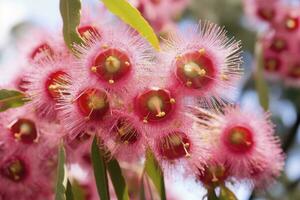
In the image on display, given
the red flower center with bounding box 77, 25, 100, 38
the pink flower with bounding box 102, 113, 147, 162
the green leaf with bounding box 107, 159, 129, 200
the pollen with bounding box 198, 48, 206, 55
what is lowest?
the green leaf with bounding box 107, 159, 129, 200

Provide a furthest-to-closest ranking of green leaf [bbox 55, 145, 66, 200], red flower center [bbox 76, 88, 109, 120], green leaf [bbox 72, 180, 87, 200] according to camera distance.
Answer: green leaf [bbox 72, 180, 87, 200]
green leaf [bbox 55, 145, 66, 200]
red flower center [bbox 76, 88, 109, 120]

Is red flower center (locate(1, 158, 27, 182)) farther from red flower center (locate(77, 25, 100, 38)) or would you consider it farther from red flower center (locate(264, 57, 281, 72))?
red flower center (locate(264, 57, 281, 72))

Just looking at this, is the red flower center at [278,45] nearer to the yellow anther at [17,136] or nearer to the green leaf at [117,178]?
the green leaf at [117,178]

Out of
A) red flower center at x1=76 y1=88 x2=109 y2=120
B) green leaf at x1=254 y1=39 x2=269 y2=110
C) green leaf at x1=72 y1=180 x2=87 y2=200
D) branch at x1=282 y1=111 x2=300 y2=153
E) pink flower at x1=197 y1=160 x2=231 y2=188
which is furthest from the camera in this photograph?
branch at x1=282 y1=111 x2=300 y2=153

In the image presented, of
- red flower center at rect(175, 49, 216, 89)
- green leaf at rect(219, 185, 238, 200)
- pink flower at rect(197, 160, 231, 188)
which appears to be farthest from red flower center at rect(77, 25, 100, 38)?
green leaf at rect(219, 185, 238, 200)

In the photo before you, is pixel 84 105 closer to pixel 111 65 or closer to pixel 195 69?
pixel 111 65

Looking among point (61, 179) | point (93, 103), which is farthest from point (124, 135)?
point (61, 179)

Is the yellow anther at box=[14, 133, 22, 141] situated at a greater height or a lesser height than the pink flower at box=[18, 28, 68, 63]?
lesser
